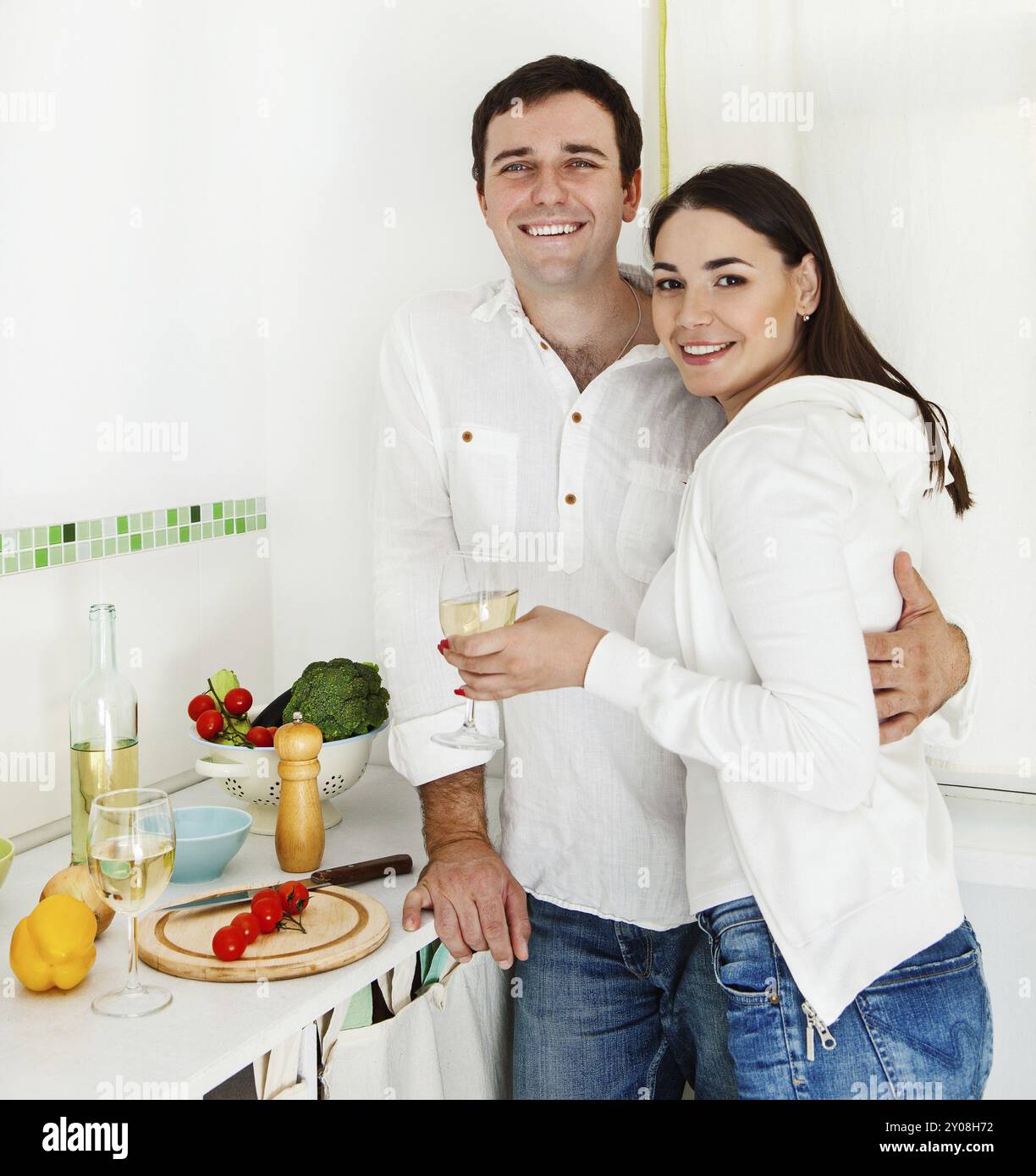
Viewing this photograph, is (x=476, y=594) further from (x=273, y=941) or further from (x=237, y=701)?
(x=237, y=701)

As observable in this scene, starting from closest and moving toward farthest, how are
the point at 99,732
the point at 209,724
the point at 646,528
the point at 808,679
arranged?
1. the point at 808,679
2. the point at 99,732
3. the point at 646,528
4. the point at 209,724

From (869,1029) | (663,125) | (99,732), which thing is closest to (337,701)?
(99,732)

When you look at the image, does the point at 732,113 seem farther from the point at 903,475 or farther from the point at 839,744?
the point at 839,744

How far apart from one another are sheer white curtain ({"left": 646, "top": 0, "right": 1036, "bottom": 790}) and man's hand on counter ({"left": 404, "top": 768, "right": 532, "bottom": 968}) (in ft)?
2.24

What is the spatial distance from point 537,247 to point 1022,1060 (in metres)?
1.33

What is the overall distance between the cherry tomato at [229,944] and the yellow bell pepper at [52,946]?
0.41 ft

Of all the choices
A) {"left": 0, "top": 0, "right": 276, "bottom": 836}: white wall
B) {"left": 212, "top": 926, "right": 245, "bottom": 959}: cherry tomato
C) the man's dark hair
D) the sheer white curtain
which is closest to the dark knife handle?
{"left": 212, "top": 926, "right": 245, "bottom": 959}: cherry tomato

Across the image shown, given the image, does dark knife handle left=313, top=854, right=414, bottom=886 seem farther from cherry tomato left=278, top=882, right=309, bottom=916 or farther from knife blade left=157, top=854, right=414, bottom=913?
cherry tomato left=278, top=882, right=309, bottom=916

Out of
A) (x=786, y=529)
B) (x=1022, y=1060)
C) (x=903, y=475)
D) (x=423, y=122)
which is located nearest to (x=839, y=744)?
(x=786, y=529)

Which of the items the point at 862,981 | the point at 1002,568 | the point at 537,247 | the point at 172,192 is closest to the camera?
the point at 862,981

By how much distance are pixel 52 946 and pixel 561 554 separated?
0.75 meters

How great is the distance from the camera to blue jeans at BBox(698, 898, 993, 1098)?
3.64 ft

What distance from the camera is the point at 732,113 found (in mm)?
1653

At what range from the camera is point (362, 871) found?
56.7 inches
